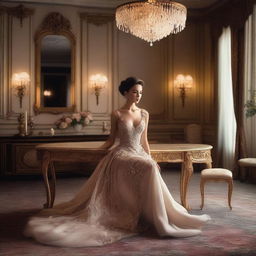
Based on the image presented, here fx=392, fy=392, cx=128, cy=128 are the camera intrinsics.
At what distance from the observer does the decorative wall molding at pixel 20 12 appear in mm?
6582

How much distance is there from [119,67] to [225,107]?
2.00m

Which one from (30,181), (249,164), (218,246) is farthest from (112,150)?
(30,181)

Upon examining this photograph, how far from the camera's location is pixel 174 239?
297cm

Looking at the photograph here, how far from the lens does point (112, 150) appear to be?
352cm

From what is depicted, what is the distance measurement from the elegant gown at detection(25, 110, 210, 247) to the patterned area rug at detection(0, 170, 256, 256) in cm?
10

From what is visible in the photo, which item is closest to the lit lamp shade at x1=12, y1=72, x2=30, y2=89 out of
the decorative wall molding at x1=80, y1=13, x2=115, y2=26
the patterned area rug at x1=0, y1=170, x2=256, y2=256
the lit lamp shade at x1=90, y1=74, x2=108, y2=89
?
the lit lamp shade at x1=90, y1=74, x2=108, y2=89

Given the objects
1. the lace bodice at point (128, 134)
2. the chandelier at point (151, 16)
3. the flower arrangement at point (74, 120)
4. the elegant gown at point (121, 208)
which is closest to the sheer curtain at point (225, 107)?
the flower arrangement at point (74, 120)

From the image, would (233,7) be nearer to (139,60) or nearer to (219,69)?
(219,69)

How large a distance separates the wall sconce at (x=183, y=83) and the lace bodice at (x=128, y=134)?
3850 millimetres

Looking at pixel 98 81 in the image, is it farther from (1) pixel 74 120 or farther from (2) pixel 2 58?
(2) pixel 2 58

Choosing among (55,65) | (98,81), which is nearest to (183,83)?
(98,81)

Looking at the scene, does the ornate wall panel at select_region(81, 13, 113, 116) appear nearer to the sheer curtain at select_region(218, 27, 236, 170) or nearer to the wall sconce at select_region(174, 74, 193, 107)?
the wall sconce at select_region(174, 74, 193, 107)

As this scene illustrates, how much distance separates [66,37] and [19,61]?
2.97 feet

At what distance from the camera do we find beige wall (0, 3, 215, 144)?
6.62 m
